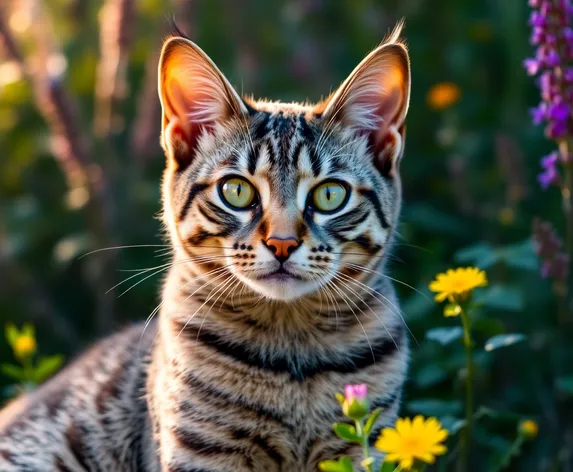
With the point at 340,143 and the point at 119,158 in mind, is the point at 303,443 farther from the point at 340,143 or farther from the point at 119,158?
the point at 119,158

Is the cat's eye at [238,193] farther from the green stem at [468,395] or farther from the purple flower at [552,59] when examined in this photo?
the purple flower at [552,59]

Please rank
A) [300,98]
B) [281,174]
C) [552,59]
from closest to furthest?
[281,174], [552,59], [300,98]

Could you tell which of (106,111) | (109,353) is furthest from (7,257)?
(109,353)

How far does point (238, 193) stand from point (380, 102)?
1.62ft

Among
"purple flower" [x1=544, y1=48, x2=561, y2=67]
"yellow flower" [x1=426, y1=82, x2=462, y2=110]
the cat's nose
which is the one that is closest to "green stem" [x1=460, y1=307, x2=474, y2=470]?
the cat's nose

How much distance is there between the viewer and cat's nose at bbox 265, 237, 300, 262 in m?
2.12

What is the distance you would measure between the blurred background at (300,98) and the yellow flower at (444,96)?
0.01m

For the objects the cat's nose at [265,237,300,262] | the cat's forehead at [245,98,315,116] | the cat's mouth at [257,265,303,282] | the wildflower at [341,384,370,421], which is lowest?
the wildflower at [341,384,370,421]

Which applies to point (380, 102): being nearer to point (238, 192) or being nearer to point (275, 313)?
point (238, 192)

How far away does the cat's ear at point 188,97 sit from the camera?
7.70 feet

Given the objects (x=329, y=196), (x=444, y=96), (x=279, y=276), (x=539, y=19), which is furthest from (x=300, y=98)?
(x=279, y=276)

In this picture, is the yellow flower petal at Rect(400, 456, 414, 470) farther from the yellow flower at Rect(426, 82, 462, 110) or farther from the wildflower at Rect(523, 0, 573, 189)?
the yellow flower at Rect(426, 82, 462, 110)

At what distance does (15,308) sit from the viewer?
401 centimetres

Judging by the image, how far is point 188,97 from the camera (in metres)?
2.45
